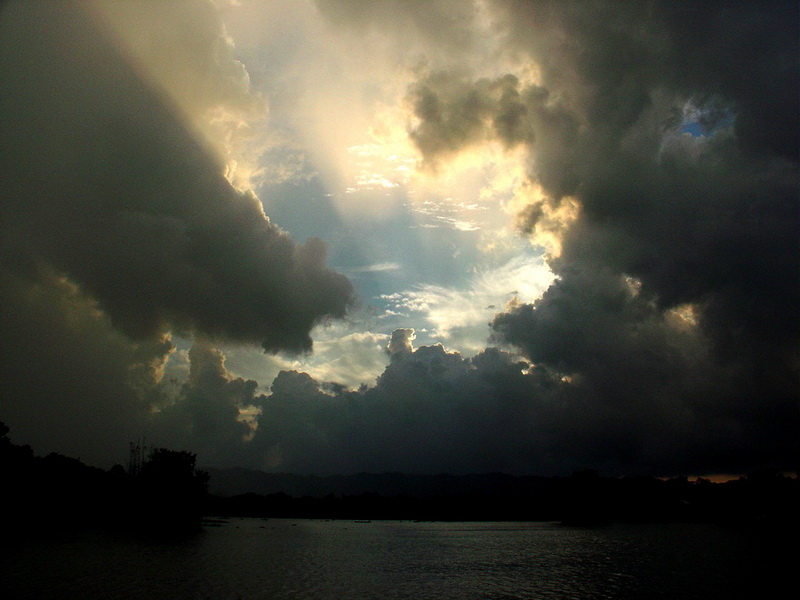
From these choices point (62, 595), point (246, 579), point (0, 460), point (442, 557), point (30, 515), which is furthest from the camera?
point (30, 515)

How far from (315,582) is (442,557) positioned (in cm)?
5673

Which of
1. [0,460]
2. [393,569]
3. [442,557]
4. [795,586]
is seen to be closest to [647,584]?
[795,586]

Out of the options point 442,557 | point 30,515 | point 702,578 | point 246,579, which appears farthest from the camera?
point 30,515

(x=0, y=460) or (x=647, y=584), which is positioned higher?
(x=0, y=460)

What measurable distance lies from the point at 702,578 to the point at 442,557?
58.7m

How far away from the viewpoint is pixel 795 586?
267 feet

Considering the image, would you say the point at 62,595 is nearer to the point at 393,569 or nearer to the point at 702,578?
the point at 393,569

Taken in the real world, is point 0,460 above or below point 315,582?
above

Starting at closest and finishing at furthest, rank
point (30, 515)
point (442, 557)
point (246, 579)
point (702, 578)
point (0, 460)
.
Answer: point (246, 579) < point (702, 578) < point (442, 557) < point (0, 460) < point (30, 515)

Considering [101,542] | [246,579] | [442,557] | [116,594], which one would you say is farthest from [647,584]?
[101,542]

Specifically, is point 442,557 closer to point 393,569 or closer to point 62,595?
point 393,569

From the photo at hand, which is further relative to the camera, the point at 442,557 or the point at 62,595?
the point at 442,557

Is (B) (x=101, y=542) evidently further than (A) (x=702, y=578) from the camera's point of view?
Yes

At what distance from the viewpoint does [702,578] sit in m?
91.0
